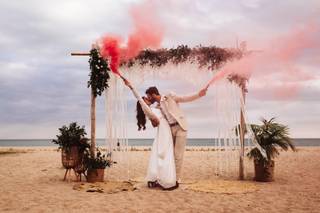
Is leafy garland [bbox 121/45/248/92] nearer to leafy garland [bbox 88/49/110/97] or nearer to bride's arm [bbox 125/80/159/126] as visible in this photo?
leafy garland [bbox 88/49/110/97]

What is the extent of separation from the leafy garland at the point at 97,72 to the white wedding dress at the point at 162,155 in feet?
3.66

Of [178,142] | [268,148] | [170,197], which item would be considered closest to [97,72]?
[178,142]

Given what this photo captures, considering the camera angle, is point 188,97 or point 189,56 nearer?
point 188,97

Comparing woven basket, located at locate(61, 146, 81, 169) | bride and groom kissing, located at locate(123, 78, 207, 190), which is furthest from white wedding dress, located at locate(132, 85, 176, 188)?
woven basket, located at locate(61, 146, 81, 169)

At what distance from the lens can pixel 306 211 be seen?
→ 705cm

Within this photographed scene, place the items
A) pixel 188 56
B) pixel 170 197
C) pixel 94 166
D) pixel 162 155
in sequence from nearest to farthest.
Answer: pixel 170 197, pixel 162 155, pixel 94 166, pixel 188 56

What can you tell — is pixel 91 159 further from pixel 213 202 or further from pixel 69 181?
pixel 213 202

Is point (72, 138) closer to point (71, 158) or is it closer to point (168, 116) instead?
point (71, 158)

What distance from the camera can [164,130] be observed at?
9.49 metres

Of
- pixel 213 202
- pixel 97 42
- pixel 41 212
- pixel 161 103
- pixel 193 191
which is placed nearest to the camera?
pixel 41 212

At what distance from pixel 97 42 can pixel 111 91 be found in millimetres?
1214

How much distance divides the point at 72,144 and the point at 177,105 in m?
2.71

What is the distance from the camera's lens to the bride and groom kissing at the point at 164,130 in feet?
30.6

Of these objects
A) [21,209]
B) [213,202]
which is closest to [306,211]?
[213,202]
